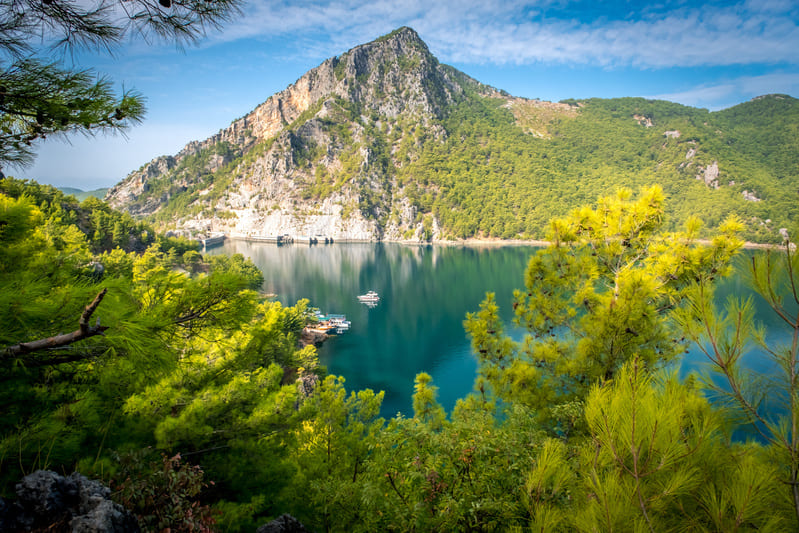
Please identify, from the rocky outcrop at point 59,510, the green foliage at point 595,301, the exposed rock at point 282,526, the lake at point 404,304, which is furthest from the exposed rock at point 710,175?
the rocky outcrop at point 59,510

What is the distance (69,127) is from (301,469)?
4478mm

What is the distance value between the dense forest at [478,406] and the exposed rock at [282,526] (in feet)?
1.01

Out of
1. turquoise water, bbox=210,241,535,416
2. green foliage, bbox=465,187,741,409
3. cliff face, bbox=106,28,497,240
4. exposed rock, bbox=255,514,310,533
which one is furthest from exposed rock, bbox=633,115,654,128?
exposed rock, bbox=255,514,310,533

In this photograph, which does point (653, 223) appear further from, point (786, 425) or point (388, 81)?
point (388, 81)

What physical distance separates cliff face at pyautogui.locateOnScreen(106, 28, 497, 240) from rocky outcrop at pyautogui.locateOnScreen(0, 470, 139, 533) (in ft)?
262

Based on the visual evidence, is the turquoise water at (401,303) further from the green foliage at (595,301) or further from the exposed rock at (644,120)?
the exposed rock at (644,120)

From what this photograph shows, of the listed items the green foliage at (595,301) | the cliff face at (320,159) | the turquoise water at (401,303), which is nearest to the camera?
the green foliage at (595,301)

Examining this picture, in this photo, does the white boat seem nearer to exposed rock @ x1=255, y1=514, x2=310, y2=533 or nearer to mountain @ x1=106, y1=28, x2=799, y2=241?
exposed rock @ x1=255, y1=514, x2=310, y2=533

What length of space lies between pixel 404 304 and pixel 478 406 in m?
25.5

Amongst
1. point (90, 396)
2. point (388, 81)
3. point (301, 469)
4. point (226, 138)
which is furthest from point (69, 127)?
point (226, 138)

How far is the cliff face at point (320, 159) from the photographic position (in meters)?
87.8

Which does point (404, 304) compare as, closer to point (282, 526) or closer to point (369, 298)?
point (369, 298)

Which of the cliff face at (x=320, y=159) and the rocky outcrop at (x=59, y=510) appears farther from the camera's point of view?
the cliff face at (x=320, y=159)

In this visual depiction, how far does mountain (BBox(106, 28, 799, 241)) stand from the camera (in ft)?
239
